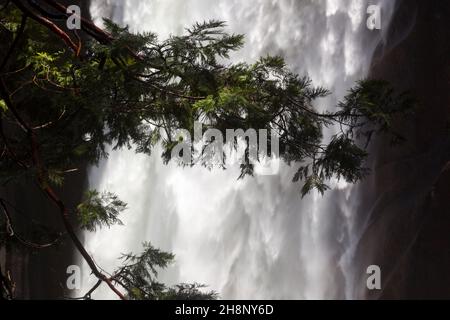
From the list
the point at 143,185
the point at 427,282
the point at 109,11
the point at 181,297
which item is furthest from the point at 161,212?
the point at 181,297

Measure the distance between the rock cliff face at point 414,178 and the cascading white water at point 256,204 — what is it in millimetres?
574

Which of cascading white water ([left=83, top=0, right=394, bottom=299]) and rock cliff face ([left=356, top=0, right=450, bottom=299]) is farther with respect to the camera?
cascading white water ([left=83, top=0, right=394, bottom=299])

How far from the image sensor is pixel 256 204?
10.2 meters

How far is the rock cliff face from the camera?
6723 mm

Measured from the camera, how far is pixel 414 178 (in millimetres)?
7371

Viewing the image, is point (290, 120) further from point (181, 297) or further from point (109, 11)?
point (109, 11)

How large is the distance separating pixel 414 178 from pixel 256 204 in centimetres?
363

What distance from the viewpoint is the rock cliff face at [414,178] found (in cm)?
672

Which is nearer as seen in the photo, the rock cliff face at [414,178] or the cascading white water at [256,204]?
the rock cliff face at [414,178]

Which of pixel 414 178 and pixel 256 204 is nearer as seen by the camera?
pixel 414 178

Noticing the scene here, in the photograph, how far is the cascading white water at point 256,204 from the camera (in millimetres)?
8977

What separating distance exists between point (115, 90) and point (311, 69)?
651 cm

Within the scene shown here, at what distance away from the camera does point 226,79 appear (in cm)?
410

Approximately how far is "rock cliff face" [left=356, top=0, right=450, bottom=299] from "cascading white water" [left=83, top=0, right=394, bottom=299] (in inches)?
22.6
